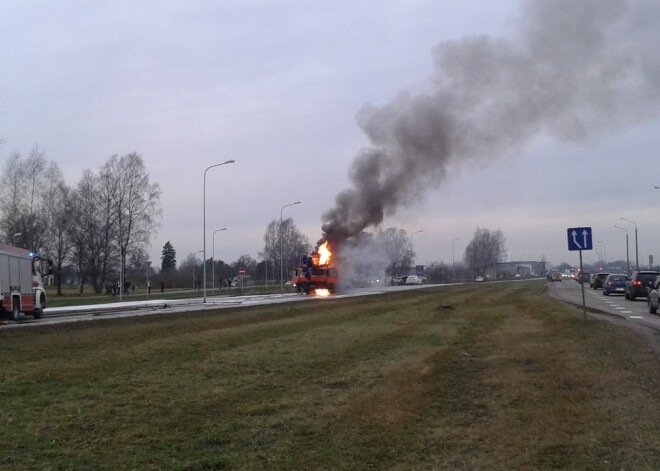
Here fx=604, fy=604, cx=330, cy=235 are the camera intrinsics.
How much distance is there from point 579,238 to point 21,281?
72.0 ft

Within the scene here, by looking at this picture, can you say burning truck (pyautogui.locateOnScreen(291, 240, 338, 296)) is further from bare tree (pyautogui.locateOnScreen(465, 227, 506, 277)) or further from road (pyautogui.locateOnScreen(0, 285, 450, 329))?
bare tree (pyautogui.locateOnScreen(465, 227, 506, 277))

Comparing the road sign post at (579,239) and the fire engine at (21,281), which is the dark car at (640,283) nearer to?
the road sign post at (579,239)

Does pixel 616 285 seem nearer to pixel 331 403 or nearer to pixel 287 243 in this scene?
pixel 331 403

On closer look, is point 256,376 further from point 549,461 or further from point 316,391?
point 549,461

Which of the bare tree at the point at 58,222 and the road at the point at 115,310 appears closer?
the road at the point at 115,310

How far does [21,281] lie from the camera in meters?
25.6

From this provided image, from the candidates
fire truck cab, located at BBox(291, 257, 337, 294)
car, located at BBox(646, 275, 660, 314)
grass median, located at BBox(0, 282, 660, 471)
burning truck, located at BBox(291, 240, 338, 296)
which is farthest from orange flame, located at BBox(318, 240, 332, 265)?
grass median, located at BBox(0, 282, 660, 471)

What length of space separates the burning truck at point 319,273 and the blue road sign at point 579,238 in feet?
101

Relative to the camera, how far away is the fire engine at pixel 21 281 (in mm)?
23969

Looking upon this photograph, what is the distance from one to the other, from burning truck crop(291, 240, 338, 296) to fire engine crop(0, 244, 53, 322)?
941 inches

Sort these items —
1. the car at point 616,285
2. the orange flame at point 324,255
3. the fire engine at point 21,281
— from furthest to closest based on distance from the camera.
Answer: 1. the orange flame at point 324,255
2. the car at point 616,285
3. the fire engine at point 21,281

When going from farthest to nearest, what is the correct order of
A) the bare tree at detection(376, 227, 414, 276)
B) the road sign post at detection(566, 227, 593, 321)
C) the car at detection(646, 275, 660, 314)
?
the bare tree at detection(376, 227, 414, 276)
the car at detection(646, 275, 660, 314)
the road sign post at detection(566, 227, 593, 321)

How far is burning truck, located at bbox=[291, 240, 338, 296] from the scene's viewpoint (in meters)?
49.0

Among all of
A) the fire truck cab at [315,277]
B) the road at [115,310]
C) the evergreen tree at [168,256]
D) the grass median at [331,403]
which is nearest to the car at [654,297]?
the grass median at [331,403]
